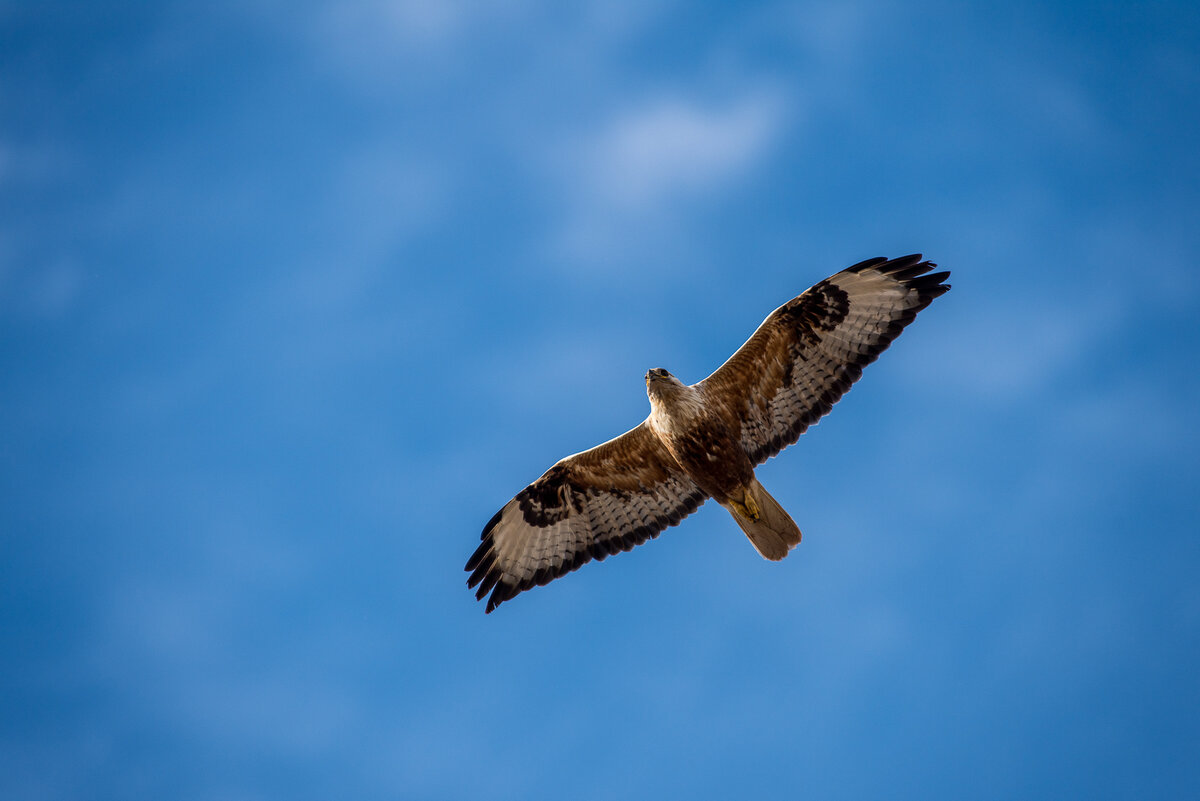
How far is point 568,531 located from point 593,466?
2.83 ft

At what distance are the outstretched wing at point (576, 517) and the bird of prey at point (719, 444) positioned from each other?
0.04 feet

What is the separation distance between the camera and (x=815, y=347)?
10.7 metres

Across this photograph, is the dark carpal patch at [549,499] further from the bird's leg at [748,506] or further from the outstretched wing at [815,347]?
the outstretched wing at [815,347]

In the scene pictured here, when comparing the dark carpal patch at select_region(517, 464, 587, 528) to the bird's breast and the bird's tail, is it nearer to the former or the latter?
the bird's breast

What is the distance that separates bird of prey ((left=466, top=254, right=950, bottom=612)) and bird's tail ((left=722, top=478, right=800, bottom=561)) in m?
0.01

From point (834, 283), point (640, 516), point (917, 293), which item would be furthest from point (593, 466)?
point (917, 293)

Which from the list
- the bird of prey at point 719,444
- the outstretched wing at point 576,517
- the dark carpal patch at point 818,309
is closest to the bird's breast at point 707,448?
the bird of prey at point 719,444

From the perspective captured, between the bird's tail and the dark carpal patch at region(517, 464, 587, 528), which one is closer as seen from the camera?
the bird's tail

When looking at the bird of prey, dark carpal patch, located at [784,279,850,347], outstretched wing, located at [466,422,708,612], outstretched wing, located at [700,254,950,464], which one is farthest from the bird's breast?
dark carpal patch, located at [784,279,850,347]

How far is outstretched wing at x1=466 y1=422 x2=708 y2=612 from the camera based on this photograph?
1123cm

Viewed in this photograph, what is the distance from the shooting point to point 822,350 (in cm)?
1072

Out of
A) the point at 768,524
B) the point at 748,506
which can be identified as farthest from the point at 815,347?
the point at 768,524

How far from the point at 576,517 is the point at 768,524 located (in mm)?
2300

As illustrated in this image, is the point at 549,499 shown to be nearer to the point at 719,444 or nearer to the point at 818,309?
the point at 719,444
